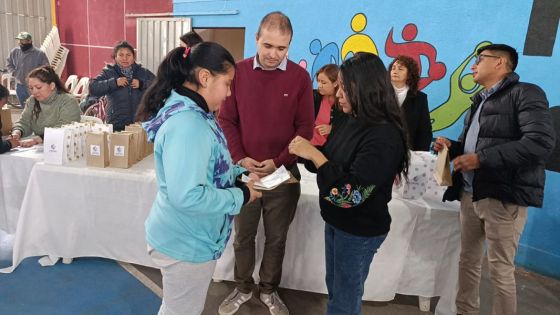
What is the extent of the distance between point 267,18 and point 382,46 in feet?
7.23

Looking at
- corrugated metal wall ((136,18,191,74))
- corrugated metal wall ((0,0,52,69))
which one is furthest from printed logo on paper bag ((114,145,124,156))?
corrugated metal wall ((0,0,52,69))

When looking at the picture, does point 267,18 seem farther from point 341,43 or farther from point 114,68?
point 341,43

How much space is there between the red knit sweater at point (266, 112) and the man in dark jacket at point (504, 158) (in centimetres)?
76

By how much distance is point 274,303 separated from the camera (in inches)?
85.8

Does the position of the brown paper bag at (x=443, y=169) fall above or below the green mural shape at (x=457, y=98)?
below

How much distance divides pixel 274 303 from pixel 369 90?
141 cm

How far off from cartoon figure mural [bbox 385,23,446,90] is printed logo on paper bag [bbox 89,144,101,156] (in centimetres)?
257

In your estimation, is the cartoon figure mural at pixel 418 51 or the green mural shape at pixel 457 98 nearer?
the green mural shape at pixel 457 98

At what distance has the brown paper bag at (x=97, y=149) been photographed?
2275 millimetres

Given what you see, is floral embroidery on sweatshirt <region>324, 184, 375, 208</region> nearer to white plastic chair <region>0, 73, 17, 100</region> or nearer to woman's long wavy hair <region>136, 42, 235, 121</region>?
woman's long wavy hair <region>136, 42, 235, 121</region>

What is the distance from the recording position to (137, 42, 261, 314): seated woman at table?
1106 mm

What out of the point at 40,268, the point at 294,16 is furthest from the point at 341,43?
the point at 40,268

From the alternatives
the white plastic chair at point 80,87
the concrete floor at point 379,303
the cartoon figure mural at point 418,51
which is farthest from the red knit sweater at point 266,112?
the white plastic chair at point 80,87

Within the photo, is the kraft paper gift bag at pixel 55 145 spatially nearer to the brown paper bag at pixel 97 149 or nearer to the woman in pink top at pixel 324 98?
the brown paper bag at pixel 97 149
